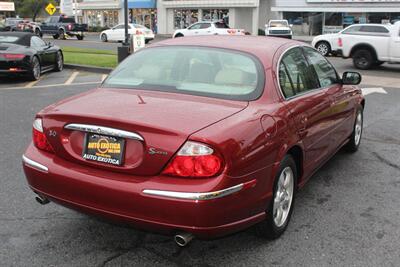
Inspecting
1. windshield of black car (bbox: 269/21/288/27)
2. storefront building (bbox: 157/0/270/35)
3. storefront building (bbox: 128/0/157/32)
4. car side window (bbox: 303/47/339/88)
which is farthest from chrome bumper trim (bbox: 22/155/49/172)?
storefront building (bbox: 128/0/157/32)

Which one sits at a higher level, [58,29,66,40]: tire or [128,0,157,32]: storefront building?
[128,0,157,32]: storefront building

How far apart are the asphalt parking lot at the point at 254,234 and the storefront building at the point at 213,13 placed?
131ft

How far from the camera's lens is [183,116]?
10.6 ft

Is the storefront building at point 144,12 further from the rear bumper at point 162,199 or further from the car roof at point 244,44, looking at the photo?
the rear bumper at point 162,199

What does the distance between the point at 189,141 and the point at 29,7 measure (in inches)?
3512

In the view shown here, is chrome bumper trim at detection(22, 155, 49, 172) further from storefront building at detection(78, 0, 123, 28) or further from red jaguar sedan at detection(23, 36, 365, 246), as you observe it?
storefront building at detection(78, 0, 123, 28)

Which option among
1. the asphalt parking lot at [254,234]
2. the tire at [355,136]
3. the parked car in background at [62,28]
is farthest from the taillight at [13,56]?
the parked car in background at [62,28]

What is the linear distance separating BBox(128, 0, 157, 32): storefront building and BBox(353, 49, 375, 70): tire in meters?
35.5

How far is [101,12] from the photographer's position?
5653cm

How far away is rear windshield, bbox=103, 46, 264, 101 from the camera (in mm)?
3799

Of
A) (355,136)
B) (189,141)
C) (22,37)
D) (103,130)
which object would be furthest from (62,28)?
(189,141)

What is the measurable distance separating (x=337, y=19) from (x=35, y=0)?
61.4 metres

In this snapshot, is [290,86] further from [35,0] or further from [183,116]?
[35,0]

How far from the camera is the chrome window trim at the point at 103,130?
310cm
